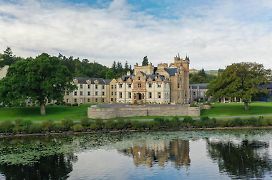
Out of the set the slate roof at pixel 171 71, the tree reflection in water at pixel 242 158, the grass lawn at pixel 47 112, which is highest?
the slate roof at pixel 171 71

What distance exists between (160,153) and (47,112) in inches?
1437

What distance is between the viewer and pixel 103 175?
1171 inches

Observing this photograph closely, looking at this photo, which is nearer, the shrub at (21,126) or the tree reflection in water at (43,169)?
the tree reflection in water at (43,169)

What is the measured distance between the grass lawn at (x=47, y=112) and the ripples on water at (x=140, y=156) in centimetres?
1449

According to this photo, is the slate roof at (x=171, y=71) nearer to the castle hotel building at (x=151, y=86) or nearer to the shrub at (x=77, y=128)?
the castle hotel building at (x=151, y=86)

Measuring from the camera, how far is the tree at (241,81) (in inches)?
2785

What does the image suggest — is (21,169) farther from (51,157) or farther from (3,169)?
(51,157)

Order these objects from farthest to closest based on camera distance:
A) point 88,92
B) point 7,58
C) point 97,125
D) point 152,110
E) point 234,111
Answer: point 7,58 → point 88,92 → point 234,111 → point 152,110 → point 97,125

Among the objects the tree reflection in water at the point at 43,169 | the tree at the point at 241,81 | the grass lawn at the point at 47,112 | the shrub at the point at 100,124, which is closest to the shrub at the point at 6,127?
the grass lawn at the point at 47,112

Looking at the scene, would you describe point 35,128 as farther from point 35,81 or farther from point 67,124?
point 35,81

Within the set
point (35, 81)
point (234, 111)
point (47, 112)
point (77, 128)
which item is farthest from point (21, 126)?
point (234, 111)

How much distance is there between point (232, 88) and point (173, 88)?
751 inches

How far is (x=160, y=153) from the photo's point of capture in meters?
38.2

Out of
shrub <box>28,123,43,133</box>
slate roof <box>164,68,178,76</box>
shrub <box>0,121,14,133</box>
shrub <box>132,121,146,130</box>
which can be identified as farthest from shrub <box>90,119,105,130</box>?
slate roof <box>164,68,178,76</box>
